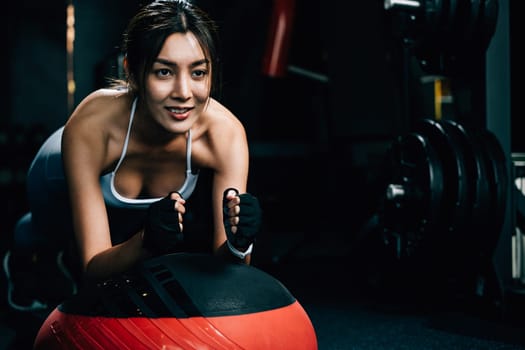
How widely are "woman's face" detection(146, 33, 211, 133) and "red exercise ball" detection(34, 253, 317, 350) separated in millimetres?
253

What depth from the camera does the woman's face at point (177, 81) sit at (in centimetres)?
95

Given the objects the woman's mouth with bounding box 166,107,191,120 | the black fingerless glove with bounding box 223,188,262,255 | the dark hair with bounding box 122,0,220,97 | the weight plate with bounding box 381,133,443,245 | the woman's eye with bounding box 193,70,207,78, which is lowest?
the weight plate with bounding box 381,133,443,245

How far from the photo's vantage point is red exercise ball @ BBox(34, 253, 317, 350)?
0.77 meters

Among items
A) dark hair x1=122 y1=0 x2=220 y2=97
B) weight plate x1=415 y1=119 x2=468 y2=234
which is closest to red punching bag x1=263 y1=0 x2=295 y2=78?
weight plate x1=415 y1=119 x2=468 y2=234

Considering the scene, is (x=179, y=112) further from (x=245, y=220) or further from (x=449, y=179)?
(x=449, y=179)

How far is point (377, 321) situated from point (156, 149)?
0.81 meters

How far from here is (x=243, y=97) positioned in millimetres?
4164

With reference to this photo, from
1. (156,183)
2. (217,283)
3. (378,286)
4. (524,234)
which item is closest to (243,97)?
(378,286)

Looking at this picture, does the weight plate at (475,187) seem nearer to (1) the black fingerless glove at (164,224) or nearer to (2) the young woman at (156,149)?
(2) the young woman at (156,149)

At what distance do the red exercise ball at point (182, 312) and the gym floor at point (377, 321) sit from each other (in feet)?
1.73

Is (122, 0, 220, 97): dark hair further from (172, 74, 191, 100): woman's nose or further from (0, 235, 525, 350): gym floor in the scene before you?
(0, 235, 525, 350): gym floor

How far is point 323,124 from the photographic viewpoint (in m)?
3.39

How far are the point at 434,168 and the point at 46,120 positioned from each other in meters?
3.95

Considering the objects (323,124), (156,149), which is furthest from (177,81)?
(323,124)
